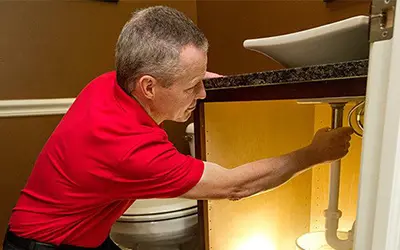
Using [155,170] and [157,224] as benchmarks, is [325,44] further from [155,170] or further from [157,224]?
[157,224]

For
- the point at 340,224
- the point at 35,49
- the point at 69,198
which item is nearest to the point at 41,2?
the point at 35,49

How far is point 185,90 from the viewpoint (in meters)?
0.84

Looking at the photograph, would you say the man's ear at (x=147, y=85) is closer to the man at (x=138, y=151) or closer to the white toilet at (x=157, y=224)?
the man at (x=138, y=151)

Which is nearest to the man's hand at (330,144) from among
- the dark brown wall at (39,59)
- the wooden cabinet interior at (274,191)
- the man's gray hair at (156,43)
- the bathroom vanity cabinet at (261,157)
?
the bathroom vanity cabinet at (261,157)

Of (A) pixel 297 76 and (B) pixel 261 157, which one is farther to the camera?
(B) pixel 261 157

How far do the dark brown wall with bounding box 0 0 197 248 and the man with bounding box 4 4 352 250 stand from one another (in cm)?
91

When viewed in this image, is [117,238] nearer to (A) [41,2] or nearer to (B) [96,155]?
(B) [96,155]

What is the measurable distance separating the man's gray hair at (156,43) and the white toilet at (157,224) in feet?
1.98

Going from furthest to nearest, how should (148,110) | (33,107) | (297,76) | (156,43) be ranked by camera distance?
1. (33,107)
2. (148,110)
3. (156,43)
4. (297,76)

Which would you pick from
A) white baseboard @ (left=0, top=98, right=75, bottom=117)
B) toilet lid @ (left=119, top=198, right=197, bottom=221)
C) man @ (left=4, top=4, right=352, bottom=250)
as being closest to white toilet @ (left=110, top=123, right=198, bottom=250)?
toilet lid @ (left=119, top=198, right=197, bottom=221)

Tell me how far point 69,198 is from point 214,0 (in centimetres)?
145

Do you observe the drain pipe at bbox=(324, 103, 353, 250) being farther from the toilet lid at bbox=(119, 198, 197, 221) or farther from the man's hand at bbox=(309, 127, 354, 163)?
the toilet lid at bbox=(119, 198, 197, 221)

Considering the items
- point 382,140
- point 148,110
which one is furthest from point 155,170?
point 382,140

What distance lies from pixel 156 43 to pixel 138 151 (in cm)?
24
